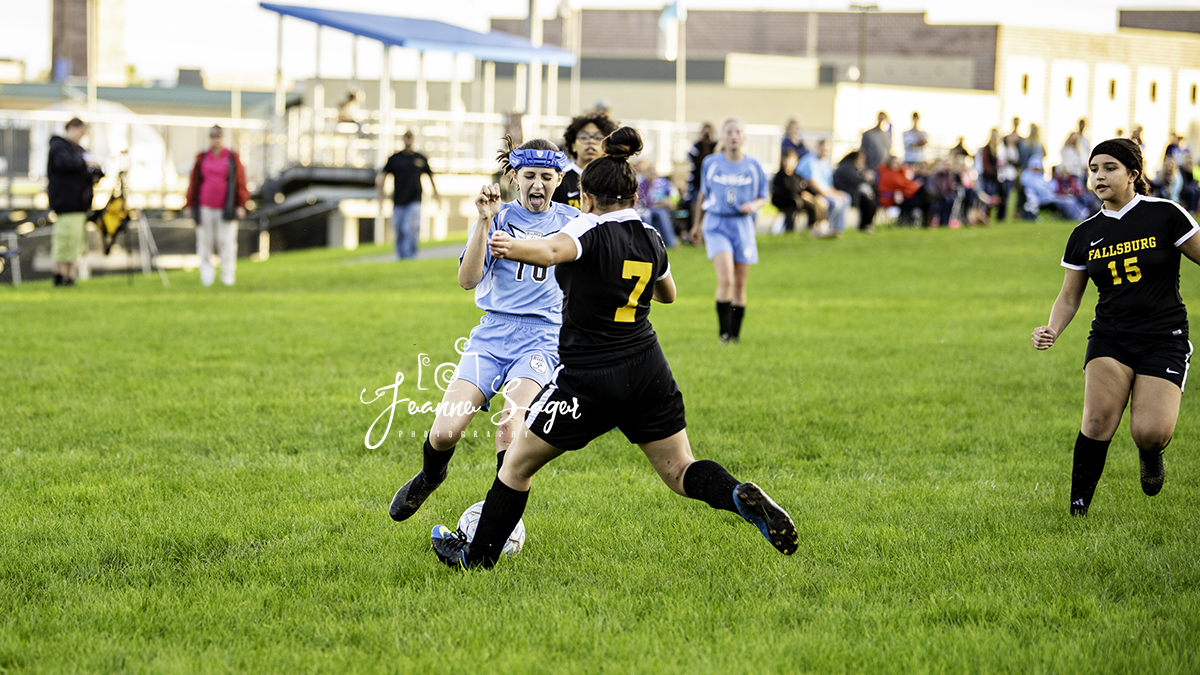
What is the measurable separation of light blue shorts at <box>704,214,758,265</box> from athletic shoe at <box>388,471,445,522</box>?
21.5ft

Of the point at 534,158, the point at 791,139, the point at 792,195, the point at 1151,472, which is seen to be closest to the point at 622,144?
the point at 534,158

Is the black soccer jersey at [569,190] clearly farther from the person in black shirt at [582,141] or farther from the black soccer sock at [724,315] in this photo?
the black soccer sock at [724,315]

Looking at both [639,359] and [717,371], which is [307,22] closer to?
[717,371]

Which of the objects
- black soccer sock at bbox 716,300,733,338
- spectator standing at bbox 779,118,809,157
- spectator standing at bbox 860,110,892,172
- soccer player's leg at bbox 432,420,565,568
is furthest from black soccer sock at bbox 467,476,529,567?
spectator standing at bbox 860,110,892,172

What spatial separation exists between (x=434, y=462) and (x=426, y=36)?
24047 mm

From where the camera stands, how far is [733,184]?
11375 mm

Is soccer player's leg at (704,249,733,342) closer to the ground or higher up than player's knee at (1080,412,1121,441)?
higher up

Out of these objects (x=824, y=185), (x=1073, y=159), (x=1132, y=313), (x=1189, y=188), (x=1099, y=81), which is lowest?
(x=1132, y=313)

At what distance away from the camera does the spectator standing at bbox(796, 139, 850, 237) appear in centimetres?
2338

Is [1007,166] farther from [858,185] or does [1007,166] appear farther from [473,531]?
[473,531]

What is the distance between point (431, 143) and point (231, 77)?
38.9 m

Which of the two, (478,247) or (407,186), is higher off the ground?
(407,186)

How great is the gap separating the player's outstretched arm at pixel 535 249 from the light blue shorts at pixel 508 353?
127 centimetres

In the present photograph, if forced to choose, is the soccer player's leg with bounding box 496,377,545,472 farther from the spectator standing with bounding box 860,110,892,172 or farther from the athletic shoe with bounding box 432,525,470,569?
the spectator standing with bounding box 860,110,892,172
